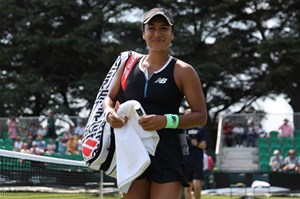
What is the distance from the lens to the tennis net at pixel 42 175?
23.0 feet

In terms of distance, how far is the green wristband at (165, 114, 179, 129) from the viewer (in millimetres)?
4153

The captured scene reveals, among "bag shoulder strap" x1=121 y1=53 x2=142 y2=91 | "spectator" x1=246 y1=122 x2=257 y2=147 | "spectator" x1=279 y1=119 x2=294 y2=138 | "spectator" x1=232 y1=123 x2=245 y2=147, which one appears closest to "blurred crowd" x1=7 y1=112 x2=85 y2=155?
"spectator" x1=232 y1=123 x2=245 y2=147

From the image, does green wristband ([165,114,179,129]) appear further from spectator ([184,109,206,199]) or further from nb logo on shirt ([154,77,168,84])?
spectator ([184,109,206,199])

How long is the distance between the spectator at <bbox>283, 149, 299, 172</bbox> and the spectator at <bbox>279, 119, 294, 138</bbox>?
8.32 feet

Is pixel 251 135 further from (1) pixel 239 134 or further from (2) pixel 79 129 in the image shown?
(2) pixel 79 129

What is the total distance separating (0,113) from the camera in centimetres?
3603

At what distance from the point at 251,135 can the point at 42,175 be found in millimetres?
20124

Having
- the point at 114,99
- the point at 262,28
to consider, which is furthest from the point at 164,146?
the point at 262,28

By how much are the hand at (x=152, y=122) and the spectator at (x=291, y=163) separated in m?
19.4

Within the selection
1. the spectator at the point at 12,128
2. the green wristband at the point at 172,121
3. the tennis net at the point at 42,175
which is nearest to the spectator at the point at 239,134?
the spectator at the point at 12,128

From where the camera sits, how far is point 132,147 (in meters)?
4.16

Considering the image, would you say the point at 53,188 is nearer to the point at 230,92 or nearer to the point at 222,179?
the point at 222,179

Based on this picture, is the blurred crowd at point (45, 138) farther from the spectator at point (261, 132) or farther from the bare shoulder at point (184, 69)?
the bare shoulder at point (184, 69)

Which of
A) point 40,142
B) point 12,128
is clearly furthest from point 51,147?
point 12,128
